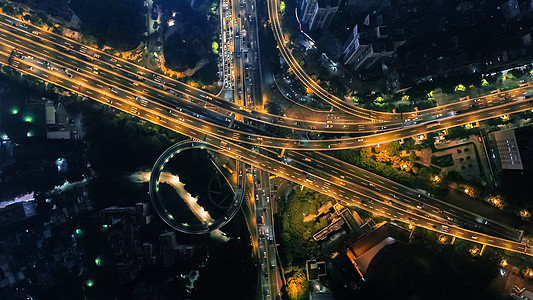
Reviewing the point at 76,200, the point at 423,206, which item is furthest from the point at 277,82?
the point at 76,200

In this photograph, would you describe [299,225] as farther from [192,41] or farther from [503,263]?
[192,41]

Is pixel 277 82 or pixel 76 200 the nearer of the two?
pixel 76 200

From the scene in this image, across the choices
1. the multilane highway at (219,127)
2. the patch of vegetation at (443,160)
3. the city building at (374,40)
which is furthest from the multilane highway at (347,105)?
the city building at (374,40)

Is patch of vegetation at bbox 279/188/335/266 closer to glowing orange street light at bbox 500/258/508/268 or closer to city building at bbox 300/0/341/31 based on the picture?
glowing orange street light at bbox 500/258/508/268

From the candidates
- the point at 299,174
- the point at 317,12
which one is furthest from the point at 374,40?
the point at 299,174

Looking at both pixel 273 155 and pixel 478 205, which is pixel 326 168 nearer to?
pixel 273 155

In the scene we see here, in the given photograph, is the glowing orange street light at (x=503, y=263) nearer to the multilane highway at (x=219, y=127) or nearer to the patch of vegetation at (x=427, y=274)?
the patch of vegetation at (x=427, y=274)
